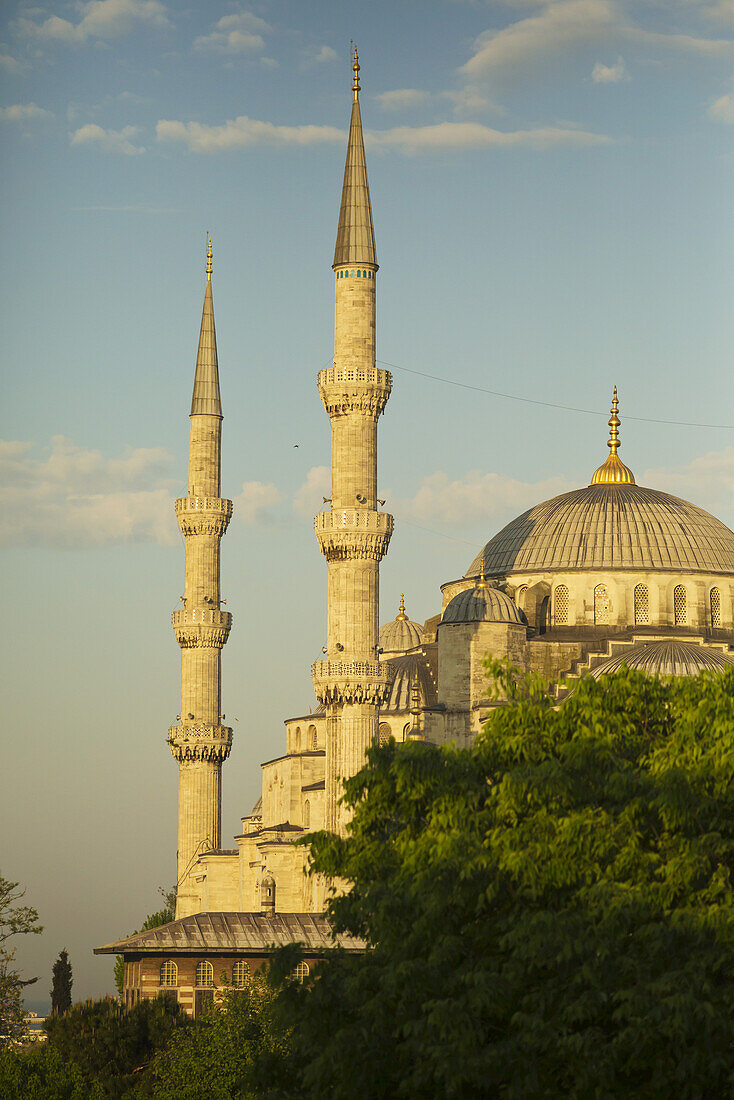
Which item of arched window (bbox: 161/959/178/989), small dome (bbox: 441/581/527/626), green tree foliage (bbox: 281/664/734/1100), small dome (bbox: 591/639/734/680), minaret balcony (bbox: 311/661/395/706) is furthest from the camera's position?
small dome (bbox: 441/581/527/626)

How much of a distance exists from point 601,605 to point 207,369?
11752mm

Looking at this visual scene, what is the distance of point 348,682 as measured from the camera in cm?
3678

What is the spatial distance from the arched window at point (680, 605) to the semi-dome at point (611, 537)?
0.52 meters

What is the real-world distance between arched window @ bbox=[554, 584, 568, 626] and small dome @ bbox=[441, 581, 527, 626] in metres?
4.49

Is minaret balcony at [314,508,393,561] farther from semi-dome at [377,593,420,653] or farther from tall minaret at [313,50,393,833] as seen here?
semi-dome at [377,593,420,653]

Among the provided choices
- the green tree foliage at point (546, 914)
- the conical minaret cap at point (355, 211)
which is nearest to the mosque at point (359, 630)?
the conical minaret cap at point (355, 211)

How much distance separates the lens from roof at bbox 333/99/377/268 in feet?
126

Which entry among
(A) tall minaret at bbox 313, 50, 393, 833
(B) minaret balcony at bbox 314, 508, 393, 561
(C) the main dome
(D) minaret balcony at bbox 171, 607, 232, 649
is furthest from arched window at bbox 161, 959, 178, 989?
(C) the main dome

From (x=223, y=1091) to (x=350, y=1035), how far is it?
28.1ft

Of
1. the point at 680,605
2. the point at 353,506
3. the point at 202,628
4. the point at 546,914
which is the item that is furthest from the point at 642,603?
the point at 546,914

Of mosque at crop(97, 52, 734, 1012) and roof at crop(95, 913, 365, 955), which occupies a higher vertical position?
mosque at crop(97, 52, 734, 1012)

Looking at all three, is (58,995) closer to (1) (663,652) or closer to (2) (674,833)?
(1) (663,652)

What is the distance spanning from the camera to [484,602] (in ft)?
142

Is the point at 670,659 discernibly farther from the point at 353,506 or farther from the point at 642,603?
the point at 353,506
